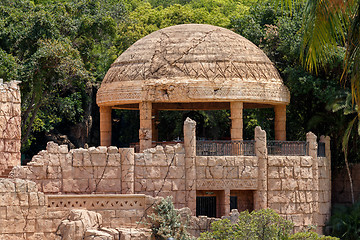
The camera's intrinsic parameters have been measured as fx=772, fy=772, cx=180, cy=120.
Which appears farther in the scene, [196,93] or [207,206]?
[207,206]

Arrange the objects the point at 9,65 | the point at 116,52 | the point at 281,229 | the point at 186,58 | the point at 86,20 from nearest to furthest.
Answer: the point at 281,229 → the point at 186,58 → the point at 9,65 → the point at 86,20 → the point at 116,52

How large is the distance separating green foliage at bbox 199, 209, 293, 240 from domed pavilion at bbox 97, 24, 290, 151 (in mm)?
6311

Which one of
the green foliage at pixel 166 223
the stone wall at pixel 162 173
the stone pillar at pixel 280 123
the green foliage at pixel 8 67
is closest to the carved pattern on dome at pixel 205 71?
the stone pillar at pixel 280 123

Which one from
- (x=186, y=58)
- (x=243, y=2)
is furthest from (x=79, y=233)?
(x=243, y=2)

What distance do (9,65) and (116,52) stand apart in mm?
11371

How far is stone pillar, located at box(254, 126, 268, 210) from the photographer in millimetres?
27875

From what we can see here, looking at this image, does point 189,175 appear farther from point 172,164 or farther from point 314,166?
point 314,166

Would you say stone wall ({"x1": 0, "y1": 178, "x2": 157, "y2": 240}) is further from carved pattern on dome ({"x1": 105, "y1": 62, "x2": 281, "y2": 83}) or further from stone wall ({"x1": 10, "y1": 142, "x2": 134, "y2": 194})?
carved pattern on dome ({"x1": 105, "y1": 62, "x2": 281, "y2": 83})

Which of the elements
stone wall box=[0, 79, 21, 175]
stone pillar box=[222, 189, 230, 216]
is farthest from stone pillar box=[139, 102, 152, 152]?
stone wall box=[0, 79, 21, 175]

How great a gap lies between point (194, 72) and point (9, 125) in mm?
7117

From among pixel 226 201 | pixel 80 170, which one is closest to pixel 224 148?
pixel 226 201

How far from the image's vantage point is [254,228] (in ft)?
73.6

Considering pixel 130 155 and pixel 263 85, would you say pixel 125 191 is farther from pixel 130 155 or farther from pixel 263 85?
pixel 263 85

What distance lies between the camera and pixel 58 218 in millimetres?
24469
